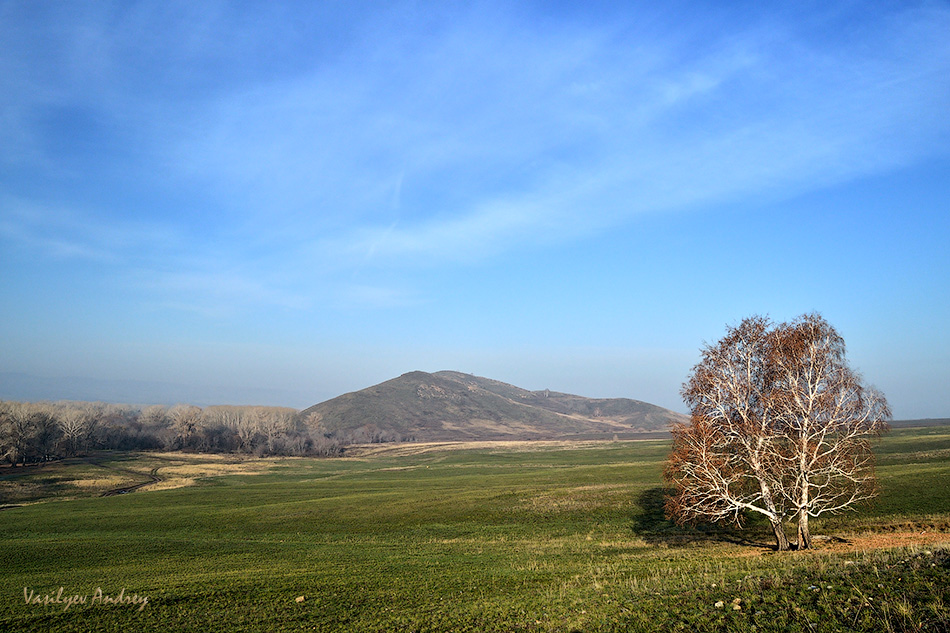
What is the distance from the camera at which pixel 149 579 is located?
27.8 metres

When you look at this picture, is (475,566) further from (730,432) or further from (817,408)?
(817,408)

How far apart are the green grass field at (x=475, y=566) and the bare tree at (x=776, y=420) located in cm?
301

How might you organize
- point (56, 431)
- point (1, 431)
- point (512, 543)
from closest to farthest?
point (512, 543) < point (1, 431) < point (56, 431)

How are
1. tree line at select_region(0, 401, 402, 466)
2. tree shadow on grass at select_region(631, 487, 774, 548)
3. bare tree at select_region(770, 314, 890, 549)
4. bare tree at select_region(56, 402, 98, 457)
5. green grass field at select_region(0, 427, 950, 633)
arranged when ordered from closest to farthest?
green grass field at select_region(0, 427, 950, 633), bare tree at select_region(770, 314, 890, 549), tree shadow on grass at select_region(631, 487, 774, 548), tree line at select_region(0, 401, 402, 466), bare tree at select_region(56, 402, 98, 457)

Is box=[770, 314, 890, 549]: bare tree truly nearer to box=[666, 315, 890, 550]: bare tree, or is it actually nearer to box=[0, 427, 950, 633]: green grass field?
box=[666, 315, 890, 550]: bare tree

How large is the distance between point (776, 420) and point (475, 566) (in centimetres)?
1829

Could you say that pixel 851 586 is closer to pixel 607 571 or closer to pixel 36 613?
pixel 607 571

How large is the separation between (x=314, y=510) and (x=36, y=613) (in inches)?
1473

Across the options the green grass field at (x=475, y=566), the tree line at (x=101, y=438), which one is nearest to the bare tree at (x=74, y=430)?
the tree line at (x=101, y=438)

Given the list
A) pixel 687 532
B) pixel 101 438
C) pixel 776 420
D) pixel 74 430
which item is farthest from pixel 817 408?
pixel 101 438

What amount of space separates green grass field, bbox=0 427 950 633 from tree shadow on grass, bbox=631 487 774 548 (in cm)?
24

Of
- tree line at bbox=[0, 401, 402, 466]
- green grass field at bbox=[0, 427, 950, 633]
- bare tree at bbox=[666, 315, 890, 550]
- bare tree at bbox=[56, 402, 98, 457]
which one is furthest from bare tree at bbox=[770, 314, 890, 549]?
bare tree at bbox=[56, 402, 98, 457]

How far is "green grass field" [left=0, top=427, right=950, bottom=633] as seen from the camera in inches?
554

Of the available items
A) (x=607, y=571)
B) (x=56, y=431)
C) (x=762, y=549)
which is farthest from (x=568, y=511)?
(x=56, y=431)
